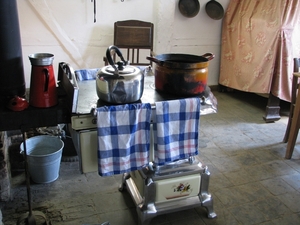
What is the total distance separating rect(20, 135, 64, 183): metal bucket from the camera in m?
1.99

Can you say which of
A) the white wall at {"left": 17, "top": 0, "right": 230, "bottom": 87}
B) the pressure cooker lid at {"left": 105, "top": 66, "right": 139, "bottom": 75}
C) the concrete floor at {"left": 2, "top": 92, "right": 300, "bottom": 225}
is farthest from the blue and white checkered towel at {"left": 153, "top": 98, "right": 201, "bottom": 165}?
the white wall at {"left": 17, "top": 0, "right": 230, "bottom": 87}

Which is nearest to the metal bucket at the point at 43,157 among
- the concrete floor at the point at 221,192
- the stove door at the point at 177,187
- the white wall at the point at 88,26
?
the concrete floor at the point at 221,192

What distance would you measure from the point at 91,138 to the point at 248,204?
119 cm

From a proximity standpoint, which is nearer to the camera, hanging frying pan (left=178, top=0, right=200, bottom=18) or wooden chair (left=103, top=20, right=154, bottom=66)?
wooden chair (left=103, top=20, right=154, bottom=66)

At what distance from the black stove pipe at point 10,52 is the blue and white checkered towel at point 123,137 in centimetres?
39

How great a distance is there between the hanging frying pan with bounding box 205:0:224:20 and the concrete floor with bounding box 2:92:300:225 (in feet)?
5.64

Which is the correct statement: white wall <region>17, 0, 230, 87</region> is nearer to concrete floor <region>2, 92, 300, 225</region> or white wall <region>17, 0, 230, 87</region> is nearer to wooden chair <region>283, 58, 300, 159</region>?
concrete floor <region>2, 92, 300, 225</region>

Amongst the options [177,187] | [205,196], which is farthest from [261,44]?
[177,187]

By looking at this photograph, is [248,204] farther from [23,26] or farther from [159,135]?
[23,26]

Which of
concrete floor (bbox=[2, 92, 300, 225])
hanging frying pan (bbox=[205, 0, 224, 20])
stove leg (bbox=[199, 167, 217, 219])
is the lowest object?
A: concrete floor (bbox=[2, 92, 300, 225])

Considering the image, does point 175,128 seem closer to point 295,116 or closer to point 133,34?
point 295,116

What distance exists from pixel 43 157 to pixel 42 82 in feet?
Answer: 2.92

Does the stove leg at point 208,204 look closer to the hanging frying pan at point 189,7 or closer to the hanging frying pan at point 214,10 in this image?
the hanging frying pan at point 189,7

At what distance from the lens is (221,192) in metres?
2.06
